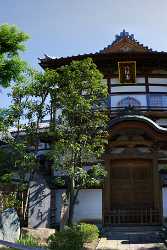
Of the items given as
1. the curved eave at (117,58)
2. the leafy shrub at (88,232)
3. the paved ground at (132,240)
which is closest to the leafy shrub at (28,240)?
the leafy shrub at (88,232)

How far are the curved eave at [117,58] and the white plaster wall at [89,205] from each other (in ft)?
27.5

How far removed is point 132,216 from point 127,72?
342 inches

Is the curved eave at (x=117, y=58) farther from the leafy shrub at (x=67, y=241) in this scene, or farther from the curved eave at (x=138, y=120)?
the leafy shrub at (x=67, y=241)

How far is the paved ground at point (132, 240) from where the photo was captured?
48.2 ft

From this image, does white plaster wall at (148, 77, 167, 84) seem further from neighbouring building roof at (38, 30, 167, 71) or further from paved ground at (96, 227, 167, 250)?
paved ground at (96, 227, 167, 250)

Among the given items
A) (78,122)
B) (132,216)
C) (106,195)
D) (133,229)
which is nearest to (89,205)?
(106,195)

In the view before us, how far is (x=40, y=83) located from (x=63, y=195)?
6.48m

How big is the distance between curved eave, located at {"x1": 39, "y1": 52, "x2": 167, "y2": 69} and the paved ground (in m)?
10.5

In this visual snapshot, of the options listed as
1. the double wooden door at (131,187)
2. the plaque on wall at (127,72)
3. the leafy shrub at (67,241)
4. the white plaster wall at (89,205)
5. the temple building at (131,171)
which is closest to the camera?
the leafy shrub at (67,241)

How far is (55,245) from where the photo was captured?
12703 mm

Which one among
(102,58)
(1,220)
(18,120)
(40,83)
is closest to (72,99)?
(40,83)

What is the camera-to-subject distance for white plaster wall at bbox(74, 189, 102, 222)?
19.4 m

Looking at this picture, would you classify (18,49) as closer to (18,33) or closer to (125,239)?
(18,33)

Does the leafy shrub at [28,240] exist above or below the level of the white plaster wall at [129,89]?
below
